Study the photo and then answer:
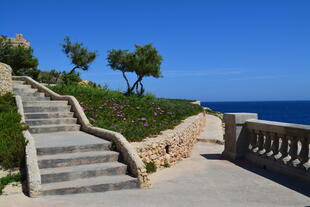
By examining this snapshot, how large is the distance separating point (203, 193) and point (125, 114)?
702cm

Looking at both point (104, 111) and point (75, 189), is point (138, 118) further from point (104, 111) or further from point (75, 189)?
point (75, 189)

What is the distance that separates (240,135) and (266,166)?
4.06 ft

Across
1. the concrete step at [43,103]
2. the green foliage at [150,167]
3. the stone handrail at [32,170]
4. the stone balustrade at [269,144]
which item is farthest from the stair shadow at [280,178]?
the concrete step at [43,103]

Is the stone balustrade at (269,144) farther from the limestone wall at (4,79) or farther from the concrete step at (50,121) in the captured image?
the limestone wall at (4,79)

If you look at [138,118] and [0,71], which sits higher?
[0,71]

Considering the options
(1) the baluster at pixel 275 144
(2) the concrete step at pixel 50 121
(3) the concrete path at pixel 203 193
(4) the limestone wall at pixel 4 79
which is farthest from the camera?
(4) the limestone wall at pixel 4 79

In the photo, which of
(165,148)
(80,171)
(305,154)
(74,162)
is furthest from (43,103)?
(305,154)

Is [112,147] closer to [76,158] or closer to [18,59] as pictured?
[76,158]

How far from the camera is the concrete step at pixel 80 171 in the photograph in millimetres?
6340

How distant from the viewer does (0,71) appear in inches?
469

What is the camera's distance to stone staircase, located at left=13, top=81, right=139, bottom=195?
20.5ft

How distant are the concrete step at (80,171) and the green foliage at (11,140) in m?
0.81

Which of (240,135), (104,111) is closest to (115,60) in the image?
(104,111)

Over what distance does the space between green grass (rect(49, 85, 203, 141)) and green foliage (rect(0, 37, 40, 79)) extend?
9.55 m
